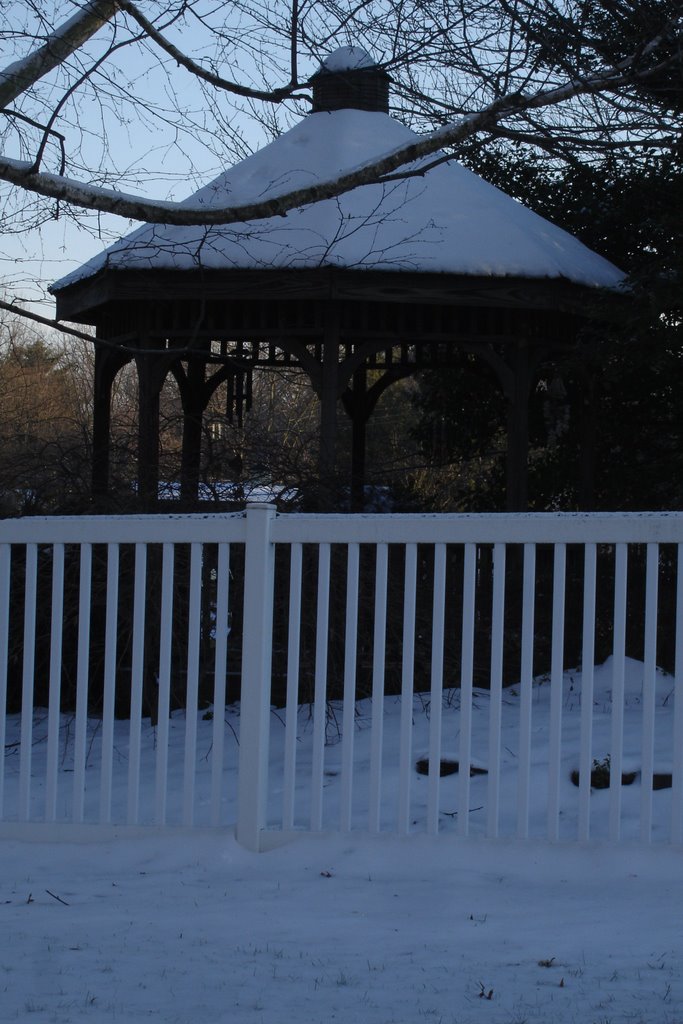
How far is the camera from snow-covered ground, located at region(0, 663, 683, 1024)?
10.2 ft

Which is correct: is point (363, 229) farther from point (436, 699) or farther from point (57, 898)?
point (57, 898)

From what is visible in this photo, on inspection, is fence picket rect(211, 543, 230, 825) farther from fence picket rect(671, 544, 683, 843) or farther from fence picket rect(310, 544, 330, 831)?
fence picket rect(671, 544, 683, 843)

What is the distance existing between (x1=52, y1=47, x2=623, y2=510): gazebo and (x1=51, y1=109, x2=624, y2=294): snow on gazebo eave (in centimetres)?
2

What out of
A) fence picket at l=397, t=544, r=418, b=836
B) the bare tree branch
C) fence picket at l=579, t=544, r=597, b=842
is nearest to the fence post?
fence picket at l=397, t=544, r=418, b=836

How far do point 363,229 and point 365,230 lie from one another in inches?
0.8

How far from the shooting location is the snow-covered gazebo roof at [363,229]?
8.82 metres

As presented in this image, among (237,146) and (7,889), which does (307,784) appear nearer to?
(7,889)

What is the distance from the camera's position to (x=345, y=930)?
374 cm

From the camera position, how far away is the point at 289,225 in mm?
9188

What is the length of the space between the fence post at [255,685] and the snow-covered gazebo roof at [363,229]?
4133mm

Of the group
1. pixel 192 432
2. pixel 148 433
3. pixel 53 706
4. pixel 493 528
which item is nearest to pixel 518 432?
pixel 148 433

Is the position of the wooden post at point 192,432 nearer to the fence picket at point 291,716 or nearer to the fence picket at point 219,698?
the fence picket at point 219,698

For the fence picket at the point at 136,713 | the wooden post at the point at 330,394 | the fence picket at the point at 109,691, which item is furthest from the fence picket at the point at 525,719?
the wooden post at the point at 330,394

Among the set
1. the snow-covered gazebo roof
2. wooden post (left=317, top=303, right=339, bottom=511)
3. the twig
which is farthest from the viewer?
the snow-covered gazebo roof
